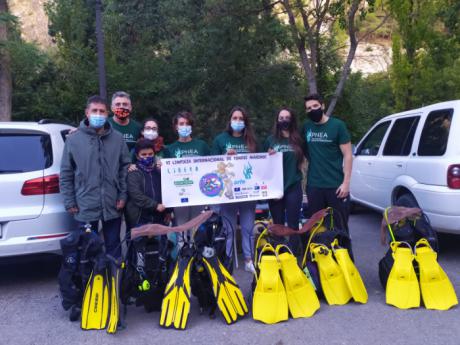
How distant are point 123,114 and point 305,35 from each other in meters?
9.47

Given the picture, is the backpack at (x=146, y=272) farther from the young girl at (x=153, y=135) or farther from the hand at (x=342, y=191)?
the hand at (x=342, y=191)

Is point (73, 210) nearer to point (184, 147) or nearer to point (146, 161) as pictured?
point (146, 161)

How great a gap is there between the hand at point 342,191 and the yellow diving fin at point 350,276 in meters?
0.70

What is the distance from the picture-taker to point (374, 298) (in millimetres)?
4727

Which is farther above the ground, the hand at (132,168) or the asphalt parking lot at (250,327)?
the hand at (132,168)

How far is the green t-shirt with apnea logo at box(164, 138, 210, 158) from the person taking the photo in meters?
5.46

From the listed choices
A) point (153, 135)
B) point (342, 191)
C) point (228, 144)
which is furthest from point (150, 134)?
point (342, 191)

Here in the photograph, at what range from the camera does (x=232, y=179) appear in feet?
17.8

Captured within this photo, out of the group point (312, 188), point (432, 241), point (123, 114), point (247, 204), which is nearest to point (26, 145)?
point (123, 114)

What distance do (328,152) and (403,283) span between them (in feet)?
5.06

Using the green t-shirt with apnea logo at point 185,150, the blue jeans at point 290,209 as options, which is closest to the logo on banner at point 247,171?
the blue jeans at point 290,209

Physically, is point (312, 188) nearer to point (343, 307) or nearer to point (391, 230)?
point (391, 230)

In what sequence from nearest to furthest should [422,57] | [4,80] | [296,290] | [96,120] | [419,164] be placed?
[296,290]
[96,120]
[419,164]
[4,80]
[422,57]

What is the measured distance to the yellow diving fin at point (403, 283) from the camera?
4.43 meters
